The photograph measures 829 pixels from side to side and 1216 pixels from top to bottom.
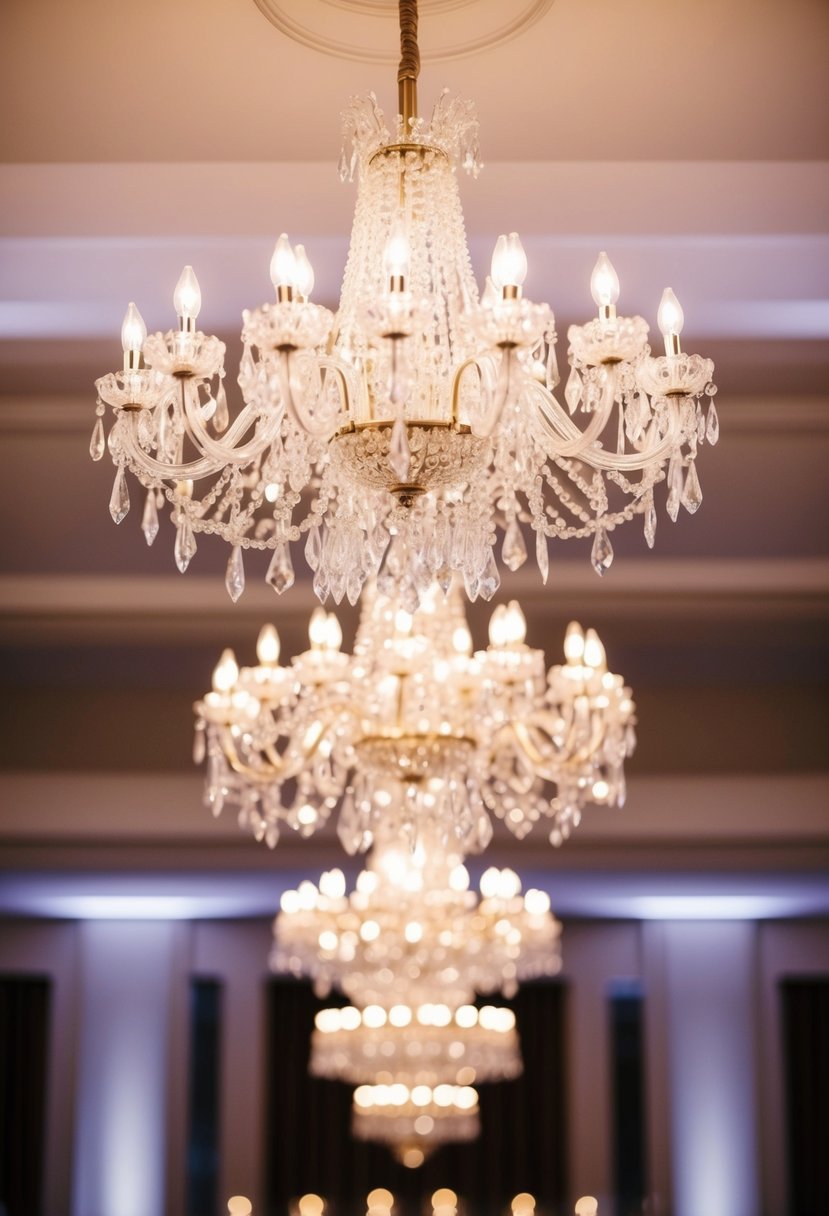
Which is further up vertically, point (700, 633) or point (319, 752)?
point (700, 633)

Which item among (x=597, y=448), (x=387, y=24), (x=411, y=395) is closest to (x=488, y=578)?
(x=597, y=448)

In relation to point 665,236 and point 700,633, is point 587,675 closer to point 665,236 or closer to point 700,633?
point 665,236

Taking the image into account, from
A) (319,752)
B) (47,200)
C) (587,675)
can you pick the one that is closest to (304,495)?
(319,752)

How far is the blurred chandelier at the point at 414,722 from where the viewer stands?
15.5ft

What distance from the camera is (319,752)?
5008 millimetres

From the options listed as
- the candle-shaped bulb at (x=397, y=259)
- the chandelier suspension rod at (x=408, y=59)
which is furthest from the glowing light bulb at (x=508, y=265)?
the chandelier suspension rod at (x=408, y=59)

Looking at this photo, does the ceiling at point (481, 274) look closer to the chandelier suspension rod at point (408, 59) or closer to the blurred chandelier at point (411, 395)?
the chandelier suspension rod at point (408, 59)

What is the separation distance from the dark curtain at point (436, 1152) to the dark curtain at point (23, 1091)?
5.03ft

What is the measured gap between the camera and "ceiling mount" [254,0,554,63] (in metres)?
3.50

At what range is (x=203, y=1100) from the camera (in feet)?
31.9

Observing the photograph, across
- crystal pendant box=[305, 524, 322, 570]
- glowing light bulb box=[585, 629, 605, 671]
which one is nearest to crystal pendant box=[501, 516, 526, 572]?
crystal pendant box=[305, 524, 322, 570]

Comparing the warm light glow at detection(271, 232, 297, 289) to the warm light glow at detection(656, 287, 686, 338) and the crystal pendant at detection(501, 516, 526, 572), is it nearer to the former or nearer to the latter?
the crystal pendant at detection(501, 516, 526, 572)

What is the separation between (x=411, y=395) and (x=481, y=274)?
1687 millimetres

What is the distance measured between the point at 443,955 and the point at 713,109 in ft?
11.6
